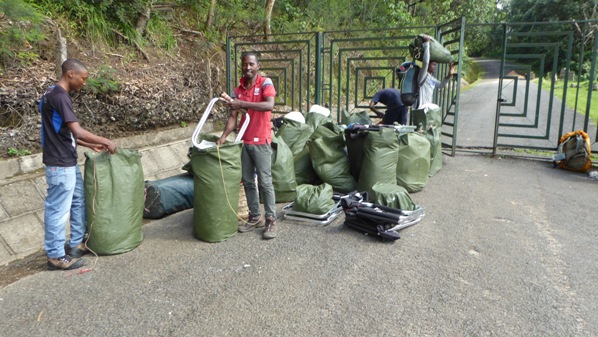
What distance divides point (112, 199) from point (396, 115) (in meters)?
4.40

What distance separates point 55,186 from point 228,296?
5.62 feet

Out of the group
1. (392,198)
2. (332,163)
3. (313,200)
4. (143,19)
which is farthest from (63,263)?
(143,19)

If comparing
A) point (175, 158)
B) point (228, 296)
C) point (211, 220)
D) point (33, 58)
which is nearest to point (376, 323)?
point (228, 296)

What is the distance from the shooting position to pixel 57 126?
3566 millimetres

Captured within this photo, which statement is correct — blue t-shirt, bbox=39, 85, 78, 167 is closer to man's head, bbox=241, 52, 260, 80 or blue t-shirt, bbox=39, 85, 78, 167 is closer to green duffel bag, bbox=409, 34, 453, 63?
man's head, bbox=241, 52, 260, 80

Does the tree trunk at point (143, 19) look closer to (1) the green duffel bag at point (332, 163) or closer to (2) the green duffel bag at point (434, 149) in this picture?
(1) the green duffel bag at point (332, 163)

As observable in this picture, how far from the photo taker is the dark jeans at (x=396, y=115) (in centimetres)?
677

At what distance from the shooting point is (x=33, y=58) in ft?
18.8

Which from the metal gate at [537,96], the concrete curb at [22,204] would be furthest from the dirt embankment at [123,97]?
the metal gate at [537,96]

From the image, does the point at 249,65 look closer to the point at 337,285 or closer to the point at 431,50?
the point at 337,285

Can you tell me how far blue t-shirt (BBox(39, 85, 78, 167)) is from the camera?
137 inches

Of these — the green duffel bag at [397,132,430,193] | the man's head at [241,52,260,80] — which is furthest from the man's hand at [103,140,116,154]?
the green duffel bag at [397,132,430,193]

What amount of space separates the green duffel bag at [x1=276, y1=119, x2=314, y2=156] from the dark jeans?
4.59 feet

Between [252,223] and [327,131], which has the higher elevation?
[327,131]
